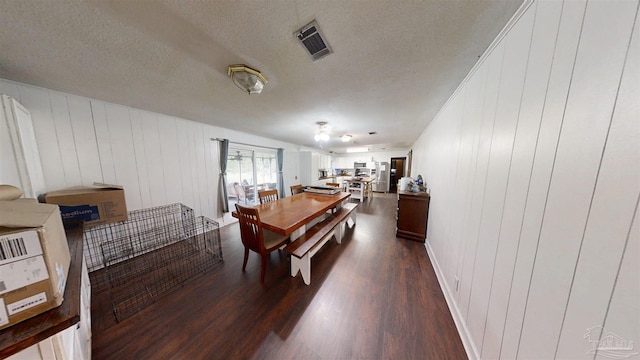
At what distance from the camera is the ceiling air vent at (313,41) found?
102 cm

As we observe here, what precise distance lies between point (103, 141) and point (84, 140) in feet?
0.48

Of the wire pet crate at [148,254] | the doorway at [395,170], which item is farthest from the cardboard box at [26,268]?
the doorway at [395,170]

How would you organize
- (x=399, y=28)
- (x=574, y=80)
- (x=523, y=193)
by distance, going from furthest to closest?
(x=399, y=28)
(x=523, y=193)
(x=574, y=80)

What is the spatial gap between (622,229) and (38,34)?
2930 mm

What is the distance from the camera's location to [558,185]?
2.19 feet

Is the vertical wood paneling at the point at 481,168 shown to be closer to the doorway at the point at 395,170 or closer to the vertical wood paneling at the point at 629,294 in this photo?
the vertical wood paneling at the point at 629,294

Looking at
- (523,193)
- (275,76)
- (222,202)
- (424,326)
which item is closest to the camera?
(523,193)

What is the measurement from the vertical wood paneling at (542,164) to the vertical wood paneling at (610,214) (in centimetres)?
18

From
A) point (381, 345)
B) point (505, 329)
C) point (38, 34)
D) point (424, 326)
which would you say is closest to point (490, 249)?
point (505, 329)

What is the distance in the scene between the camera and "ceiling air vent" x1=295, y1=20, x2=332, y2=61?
3.35 ft

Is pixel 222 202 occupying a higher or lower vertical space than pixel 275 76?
lower

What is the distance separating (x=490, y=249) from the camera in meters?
1.09

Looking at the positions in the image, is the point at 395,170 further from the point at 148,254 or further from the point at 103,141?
the point at 103,141

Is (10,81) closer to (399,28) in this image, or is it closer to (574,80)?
(399,28)
